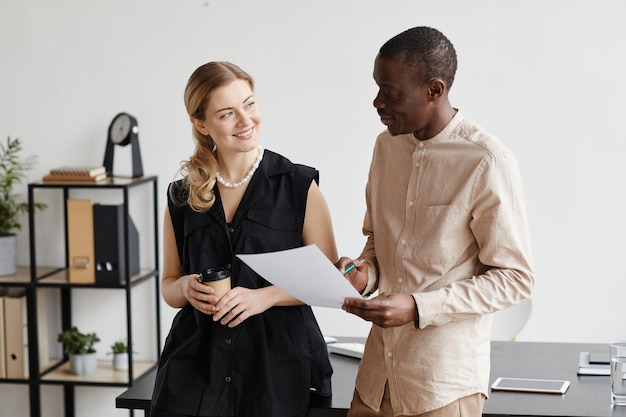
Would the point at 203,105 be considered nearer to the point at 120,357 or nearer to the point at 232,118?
the point at 232,118

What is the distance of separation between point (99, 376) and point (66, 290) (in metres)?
0.45

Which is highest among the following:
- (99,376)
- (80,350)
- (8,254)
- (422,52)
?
(422,52)

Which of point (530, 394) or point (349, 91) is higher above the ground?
point (349, 91)

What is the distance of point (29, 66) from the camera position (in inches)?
165

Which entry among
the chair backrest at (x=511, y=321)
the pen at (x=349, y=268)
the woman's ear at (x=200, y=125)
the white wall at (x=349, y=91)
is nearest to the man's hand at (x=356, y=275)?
the pen at (x=349, y=268)

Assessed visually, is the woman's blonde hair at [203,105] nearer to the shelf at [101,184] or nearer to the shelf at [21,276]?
the shelf at [101,184]

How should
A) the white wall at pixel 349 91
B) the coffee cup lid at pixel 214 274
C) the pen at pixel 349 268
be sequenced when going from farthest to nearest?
the white wall at pixel 349 91 → the coffee cup lid at pixel 214 274 → the pen at pixel 349 268

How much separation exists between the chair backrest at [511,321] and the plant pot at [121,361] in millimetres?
1690

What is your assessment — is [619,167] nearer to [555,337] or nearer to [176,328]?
[555,337]

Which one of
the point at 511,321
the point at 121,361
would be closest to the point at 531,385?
the point at 511,321

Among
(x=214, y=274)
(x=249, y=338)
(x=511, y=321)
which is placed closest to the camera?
(x=214, y=274)

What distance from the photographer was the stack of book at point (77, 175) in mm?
3912

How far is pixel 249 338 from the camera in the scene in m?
2.20

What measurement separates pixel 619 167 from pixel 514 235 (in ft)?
7.28
